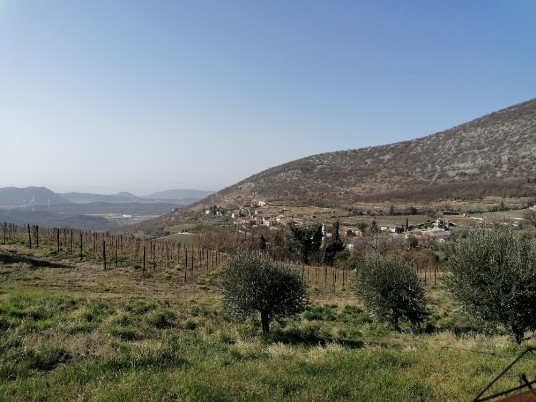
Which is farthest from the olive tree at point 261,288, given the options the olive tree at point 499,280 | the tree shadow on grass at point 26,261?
the tree shadow on grass at point 26,261

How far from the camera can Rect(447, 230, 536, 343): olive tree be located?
1420 cm

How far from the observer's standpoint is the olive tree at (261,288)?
16172mm

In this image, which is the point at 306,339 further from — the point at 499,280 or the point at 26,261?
the point at 26,261

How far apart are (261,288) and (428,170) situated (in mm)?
156914

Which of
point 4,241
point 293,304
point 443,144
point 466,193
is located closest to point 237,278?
point 293,304

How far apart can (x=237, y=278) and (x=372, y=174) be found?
16073cm

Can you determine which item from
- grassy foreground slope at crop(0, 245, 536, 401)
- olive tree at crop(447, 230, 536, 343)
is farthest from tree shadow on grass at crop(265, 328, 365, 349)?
olive tree at crop(447, 230, 536, 343)

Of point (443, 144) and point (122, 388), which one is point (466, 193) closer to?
point (443, 144)

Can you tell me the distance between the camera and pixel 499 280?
14484mm

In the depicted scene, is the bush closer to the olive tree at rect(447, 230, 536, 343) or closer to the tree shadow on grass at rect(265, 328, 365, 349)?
the olive tree at rect(447, 230, 536, 343)

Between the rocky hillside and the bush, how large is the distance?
3860 inches

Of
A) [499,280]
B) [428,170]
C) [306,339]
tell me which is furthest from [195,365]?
[428,170]

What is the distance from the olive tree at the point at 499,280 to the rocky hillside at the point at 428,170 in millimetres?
100863

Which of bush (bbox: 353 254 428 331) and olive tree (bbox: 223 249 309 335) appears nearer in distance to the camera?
olive tree (bbox: 223 249 309 335)
